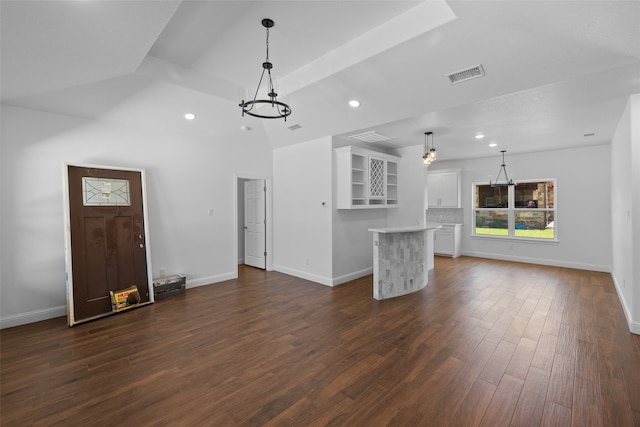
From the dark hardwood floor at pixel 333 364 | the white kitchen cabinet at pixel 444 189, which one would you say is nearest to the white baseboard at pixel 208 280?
the dark hardwood floor at pixel 333 364

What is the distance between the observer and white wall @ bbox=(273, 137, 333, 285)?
5.23 metres

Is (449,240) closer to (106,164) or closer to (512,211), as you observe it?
(512,211)

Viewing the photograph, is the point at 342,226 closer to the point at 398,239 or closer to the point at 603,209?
the point at 398,239

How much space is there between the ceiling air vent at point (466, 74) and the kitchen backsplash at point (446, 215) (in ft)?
18.9

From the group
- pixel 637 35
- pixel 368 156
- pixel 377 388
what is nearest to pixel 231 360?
pixel 377 388

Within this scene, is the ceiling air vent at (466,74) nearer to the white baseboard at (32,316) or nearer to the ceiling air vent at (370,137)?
the ceiling air vent at (370,137)

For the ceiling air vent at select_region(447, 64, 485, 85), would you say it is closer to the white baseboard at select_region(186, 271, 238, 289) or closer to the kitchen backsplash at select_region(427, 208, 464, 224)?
the white baseboard at select_region(186, 271, 238, 289)

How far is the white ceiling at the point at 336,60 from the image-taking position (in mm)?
2201

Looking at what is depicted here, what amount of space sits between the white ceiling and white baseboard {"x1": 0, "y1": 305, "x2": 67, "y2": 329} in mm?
2603

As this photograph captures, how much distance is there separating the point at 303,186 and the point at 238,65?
2573mm

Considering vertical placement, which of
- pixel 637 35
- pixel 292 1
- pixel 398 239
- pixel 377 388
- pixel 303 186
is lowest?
pixel 377 388

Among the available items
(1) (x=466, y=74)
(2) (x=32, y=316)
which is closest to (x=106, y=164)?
(2) (x=32, y=316)

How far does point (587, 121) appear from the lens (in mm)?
4375

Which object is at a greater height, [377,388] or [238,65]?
[238,65]
